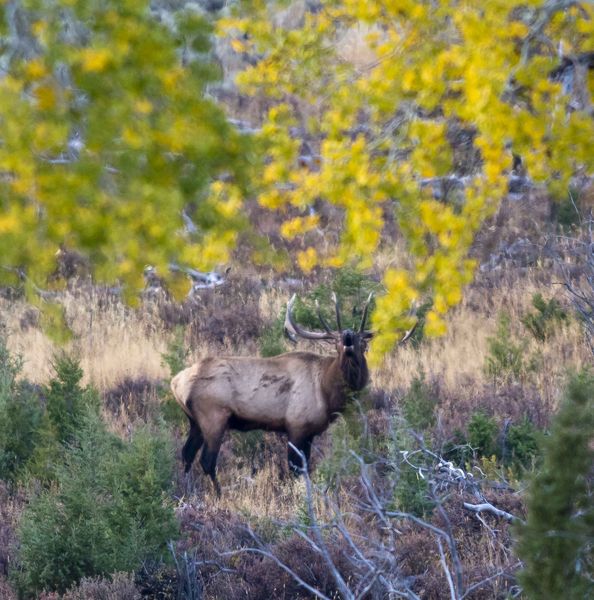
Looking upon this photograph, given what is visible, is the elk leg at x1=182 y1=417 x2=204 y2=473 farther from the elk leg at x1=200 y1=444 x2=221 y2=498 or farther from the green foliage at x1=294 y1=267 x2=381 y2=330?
the green foliage at x1=294 y1=267 x2=381 y2=330

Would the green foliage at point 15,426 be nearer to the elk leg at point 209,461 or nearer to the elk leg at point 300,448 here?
the elk leg at point 209,461

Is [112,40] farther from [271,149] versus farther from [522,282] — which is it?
[522,282]

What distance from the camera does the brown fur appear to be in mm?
9758

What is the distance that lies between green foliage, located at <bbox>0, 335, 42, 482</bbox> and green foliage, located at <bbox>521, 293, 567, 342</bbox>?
6533 mm

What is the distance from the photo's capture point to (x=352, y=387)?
9.70 m

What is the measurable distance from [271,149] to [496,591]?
8.42 feet

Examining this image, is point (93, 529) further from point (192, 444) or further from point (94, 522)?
point (192, 444)

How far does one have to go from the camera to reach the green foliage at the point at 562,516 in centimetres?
367

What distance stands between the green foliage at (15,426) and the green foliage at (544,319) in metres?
6.53

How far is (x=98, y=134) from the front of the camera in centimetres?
268

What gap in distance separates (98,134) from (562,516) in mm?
2080

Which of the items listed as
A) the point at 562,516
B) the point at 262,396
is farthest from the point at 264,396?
the point at 562,516

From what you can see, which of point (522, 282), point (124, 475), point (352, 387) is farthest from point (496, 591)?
point (522, 282)

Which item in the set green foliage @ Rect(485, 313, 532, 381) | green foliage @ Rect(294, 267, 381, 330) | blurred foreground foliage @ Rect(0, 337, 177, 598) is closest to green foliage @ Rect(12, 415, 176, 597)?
blurred foreground foliage @ Rect(0, 337, 177, 598)
